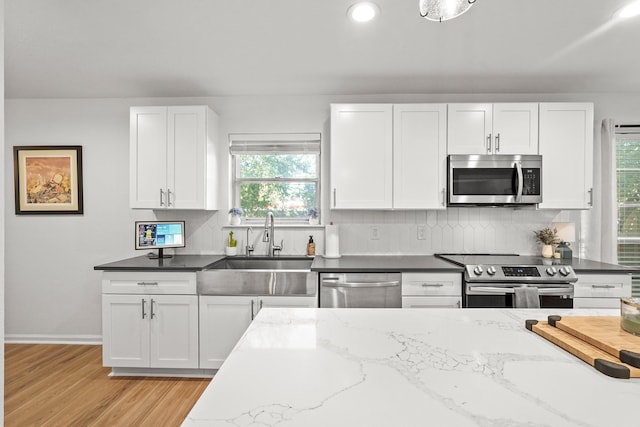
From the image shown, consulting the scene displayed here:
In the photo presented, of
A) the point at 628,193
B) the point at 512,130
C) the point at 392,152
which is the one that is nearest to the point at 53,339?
the point at 392,152

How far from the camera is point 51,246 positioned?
3.61 m

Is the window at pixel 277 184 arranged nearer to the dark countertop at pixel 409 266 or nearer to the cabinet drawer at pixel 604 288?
the dark countertop at pixel 409 266

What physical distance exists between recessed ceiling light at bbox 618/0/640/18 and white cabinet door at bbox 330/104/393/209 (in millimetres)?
1543

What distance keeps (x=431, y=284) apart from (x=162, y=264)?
213cm

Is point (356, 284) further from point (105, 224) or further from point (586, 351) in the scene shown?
point (105, 224)

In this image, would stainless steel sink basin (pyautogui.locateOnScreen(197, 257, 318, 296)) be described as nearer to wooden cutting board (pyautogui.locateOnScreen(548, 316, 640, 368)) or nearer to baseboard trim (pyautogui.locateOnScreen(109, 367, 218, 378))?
baseboard trim (pyautogui.locateOnScreen(109, 367, 218, 378))

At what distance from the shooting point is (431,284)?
2.72 metres

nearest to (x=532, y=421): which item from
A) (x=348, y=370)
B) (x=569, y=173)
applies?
(x=348, y=370)

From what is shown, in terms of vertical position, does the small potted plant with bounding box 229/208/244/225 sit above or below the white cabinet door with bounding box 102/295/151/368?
above

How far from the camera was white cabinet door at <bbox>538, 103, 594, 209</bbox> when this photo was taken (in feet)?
10.0

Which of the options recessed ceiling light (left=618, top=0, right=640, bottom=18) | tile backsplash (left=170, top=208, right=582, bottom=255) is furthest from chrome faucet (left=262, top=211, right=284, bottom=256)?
recessed ceiling light (left=618, top=0, right=640, bottom=18)

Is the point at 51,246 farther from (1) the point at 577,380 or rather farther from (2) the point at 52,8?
(1) the point at 577,380

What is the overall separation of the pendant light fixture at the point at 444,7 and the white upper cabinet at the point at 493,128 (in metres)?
2.01

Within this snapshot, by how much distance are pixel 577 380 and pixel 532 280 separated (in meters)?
2.04
